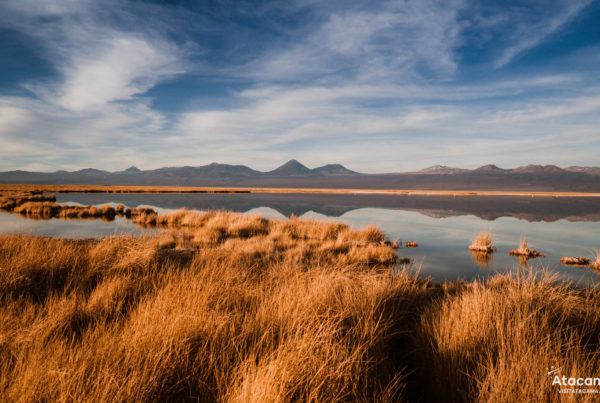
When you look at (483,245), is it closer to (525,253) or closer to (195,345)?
(525,253)

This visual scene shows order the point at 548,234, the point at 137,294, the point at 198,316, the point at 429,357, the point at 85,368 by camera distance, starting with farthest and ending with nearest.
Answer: the point at 548,234 < the point at 137,294 < the point at 429,357 < the point at 198,316 < the point at 85,368

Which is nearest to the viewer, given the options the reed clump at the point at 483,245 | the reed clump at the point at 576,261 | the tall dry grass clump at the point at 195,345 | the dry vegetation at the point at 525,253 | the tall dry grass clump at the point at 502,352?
the tall dry grass clump at the point at 195,345

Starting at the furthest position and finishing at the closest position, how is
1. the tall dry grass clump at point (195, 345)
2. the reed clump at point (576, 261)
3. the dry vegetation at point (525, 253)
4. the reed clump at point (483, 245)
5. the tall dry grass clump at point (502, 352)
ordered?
1. the reed clump at point (483, 245)
2. the dry vegetation at point (525, 253)
3. the reed clump at point (576, 261)
4. the tall dry grass clump at point (502, 352)
5. the tall dry grass clump at point (195, 345)

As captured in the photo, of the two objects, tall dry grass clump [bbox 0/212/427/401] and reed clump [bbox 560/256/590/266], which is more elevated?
tall dry grass clump [bbox 0/212/427/401]

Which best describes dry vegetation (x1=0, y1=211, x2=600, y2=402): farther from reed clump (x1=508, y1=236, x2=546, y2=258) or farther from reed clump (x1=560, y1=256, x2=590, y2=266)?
reed clump (x1=508, y1=236, x2=546, y2=258)

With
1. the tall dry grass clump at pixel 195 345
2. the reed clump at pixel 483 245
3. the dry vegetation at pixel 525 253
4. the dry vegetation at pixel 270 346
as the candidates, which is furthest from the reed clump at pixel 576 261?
the tall dry grass clump at pixel 195 345

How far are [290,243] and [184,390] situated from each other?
389 inches

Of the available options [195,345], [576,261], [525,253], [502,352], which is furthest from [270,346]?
[525,253]

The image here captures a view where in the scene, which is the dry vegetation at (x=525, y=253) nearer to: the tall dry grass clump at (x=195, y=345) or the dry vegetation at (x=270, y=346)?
the dry vegetation at (x=270, y=346)

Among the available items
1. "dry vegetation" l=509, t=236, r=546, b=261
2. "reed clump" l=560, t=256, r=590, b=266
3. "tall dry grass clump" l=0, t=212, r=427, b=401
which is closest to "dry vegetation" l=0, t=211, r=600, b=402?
"tall dry grass clump" l=0, t=212, r=427, b=401

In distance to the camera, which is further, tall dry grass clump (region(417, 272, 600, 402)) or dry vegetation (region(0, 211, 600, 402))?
tall dry grass clump (region(417, 272, 600, 402))

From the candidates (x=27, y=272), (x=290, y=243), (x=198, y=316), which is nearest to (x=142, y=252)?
(x=27, y=272)

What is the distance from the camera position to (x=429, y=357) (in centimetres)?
316

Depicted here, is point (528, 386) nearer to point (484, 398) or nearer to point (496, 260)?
point (484, 398)
